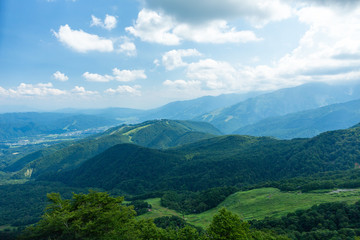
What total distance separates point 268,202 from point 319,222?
43.8 metres

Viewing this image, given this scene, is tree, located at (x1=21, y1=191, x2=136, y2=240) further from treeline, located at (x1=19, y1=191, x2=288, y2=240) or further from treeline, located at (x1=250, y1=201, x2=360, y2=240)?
treeline, located at (x1=250, y1=201, x2=360, y2=240)

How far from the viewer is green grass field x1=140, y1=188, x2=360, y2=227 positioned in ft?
321

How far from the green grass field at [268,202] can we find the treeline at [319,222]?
11654 mm

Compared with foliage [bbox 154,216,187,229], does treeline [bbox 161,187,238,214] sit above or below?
below

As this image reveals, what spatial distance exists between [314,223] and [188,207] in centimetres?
8978

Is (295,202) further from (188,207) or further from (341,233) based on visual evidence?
(188,207)

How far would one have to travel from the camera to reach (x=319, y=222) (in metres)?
74.9

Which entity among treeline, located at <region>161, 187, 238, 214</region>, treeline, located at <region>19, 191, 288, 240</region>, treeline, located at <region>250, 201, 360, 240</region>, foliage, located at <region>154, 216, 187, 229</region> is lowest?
treeline, located at <region>161, 187, 238, 214</region>

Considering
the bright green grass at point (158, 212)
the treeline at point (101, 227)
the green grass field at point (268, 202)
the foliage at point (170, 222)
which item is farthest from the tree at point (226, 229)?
the bright green grass at point (158, 212)

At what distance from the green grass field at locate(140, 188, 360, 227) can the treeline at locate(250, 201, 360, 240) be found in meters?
11.7

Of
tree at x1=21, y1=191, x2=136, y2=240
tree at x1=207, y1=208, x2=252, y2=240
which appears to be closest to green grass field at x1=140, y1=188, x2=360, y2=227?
tree at x1=207, y1=208, x2=252, y2=240

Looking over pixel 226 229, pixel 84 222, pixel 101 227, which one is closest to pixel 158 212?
pixel 101 227

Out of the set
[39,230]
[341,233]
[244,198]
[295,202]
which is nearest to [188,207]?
[244,198]

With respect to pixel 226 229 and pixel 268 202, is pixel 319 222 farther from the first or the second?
pixel 226 229
